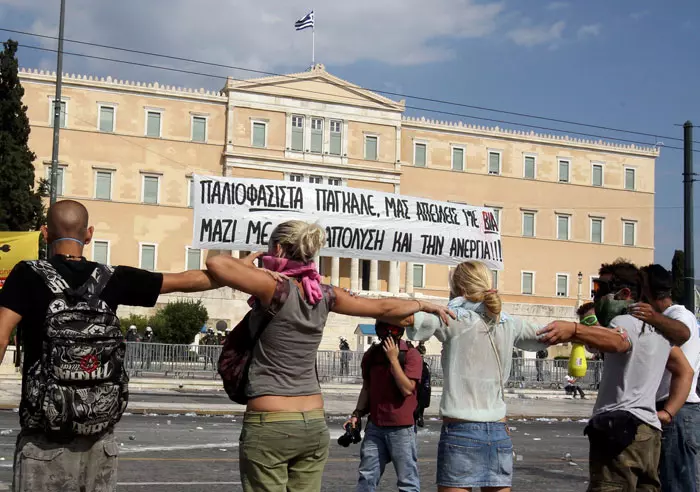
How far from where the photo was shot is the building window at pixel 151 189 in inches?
2430

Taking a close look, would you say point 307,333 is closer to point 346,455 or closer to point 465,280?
point 465,280

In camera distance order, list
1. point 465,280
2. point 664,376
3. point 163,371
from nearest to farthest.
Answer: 1. point 465,280
2. point 664,376
3. point 163,371

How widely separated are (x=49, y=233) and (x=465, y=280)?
227cm

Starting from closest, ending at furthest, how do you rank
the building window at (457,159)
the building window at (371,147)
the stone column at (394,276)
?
the stone column at (394,276)
the building window at (371,147)
the building window at (457,159)

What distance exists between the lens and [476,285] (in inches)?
216

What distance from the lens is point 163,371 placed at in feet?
91.1

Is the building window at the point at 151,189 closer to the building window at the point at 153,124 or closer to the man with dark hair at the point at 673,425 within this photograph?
the building window at the point at 153,124

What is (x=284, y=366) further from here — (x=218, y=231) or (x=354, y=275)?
(x=354, y=275)

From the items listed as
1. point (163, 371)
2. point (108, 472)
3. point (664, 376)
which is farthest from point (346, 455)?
point (163, 371)

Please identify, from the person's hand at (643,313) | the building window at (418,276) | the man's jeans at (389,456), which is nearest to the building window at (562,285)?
the building window at (418,276)

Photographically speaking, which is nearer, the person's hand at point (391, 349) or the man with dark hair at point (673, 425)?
the man with dark hair at point (673, 425)

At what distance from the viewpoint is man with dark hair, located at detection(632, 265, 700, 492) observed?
6.21 meters

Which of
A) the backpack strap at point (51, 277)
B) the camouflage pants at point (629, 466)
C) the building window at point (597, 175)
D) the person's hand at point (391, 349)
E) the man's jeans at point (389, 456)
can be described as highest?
the building window at point (597, 175)

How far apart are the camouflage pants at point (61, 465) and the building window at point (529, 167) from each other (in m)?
68.3
